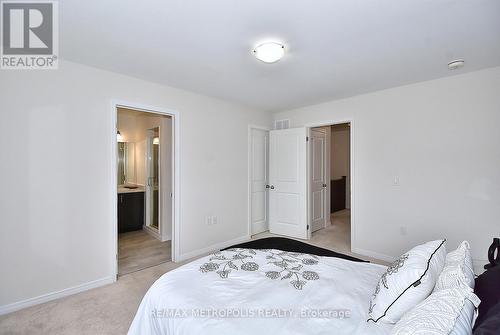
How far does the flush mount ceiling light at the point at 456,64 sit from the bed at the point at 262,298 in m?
2.39

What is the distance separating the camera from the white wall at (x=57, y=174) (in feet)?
7.38

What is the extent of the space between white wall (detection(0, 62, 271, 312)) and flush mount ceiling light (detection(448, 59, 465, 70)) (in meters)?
3.40

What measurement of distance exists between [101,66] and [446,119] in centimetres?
422

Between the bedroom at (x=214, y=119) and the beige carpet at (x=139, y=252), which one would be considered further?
the beige carpet at (x=139, y=252)

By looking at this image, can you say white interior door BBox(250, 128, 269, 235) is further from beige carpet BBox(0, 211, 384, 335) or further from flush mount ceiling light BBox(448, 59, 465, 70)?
flush mount ceiling light BBox(448, 59, 465, 70)

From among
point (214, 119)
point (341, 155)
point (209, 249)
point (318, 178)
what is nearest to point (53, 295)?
point (209, 249)

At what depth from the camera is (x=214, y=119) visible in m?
3.92

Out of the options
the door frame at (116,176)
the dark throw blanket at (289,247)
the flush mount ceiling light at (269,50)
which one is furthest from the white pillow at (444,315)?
the door frame at (116,176)

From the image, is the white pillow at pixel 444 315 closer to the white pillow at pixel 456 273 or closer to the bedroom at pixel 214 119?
the white pillow at pixel 456 273

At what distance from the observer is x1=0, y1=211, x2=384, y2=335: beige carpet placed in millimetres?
2018

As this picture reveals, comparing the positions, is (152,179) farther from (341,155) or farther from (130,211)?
(341,155)

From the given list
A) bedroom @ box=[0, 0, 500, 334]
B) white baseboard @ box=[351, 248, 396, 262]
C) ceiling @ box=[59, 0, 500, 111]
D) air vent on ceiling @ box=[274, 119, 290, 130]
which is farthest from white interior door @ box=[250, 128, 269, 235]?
white baseboard @ box=[351, 248, 396, 262]

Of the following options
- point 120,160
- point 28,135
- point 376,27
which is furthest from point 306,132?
point 120,160

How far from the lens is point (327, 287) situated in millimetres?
1475
